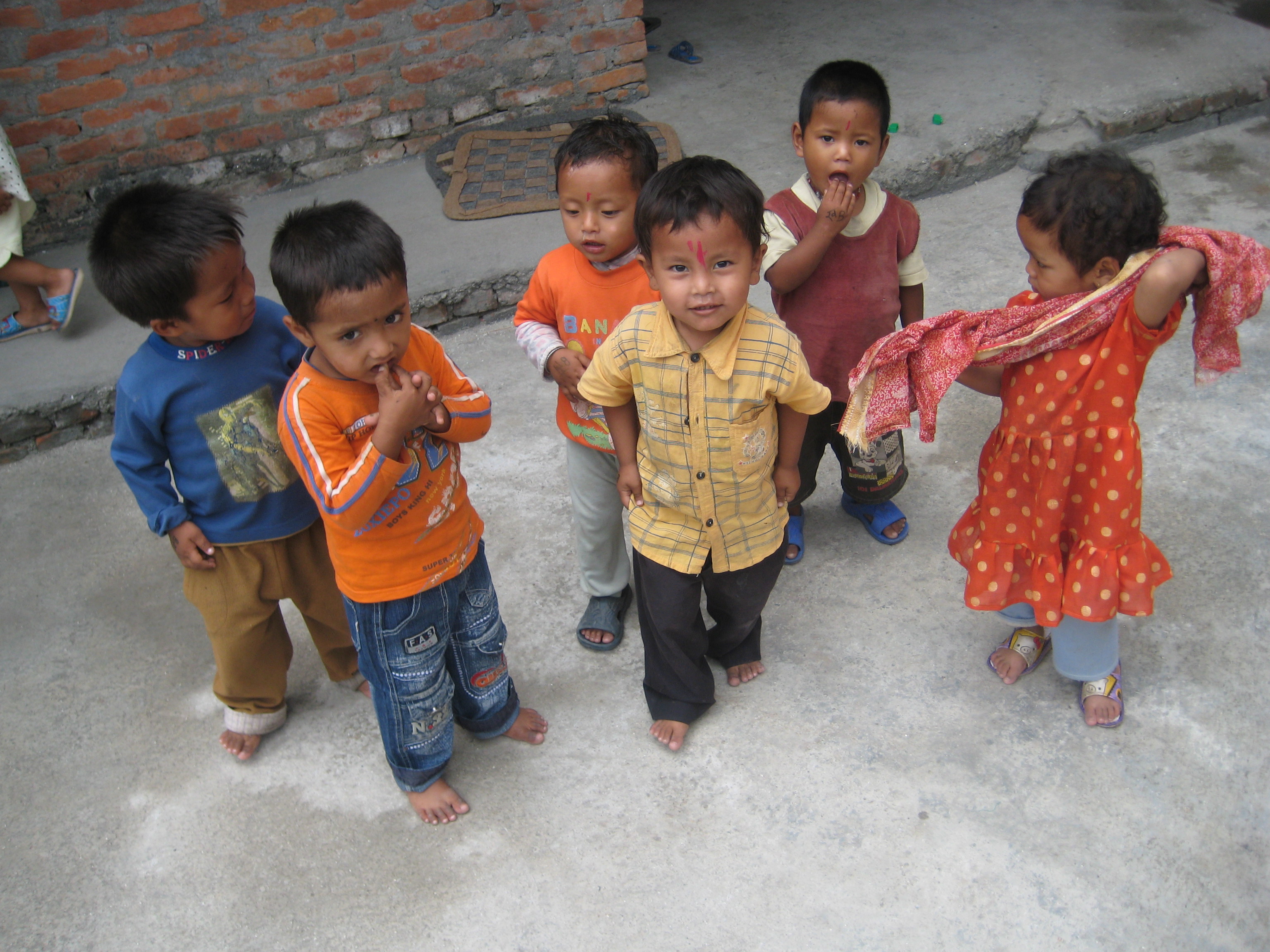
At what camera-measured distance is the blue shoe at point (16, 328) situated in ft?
11.7

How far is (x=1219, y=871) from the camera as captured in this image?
6.23 feet

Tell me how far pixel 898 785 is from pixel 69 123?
158 inches

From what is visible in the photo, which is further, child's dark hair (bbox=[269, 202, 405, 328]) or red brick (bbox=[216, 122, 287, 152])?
red brick (bbox=[216, 122, 287, 152])

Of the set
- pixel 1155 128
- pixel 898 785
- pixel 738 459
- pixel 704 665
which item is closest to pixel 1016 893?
pixel 898 785

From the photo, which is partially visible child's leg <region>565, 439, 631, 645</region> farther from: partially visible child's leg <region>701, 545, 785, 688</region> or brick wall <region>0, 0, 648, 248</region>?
brick wall <region>0, 0, 648, 248</region>

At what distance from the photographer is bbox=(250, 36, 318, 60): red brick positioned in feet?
13.5

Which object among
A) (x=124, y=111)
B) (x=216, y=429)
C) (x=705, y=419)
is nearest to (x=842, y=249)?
(x=705, y=419)

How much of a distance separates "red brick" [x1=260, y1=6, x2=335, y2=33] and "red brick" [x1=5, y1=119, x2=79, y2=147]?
2.87 feet

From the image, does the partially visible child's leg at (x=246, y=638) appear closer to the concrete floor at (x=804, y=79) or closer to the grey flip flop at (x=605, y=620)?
the grey flip flop at (x=605, y=620)

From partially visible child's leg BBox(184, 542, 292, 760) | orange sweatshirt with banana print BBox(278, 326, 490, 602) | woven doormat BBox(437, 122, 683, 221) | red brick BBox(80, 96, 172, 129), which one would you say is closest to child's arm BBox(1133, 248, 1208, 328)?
orange sweatshirt with banana print BBox(278, 326, 490, 602)

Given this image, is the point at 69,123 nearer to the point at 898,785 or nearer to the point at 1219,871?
the point at 898,785

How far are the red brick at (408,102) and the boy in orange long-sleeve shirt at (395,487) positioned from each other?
2.85 meters

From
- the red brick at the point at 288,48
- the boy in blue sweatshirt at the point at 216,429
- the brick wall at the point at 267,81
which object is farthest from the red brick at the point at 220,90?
the boy in blue sweatshirt at the point at 216,429

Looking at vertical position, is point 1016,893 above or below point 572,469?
below
